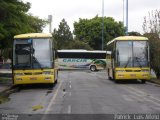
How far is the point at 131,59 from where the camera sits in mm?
36344

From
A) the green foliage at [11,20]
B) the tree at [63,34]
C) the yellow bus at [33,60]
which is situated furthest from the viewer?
the tree at [63,34]

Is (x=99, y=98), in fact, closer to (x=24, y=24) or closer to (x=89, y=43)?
(x=24, y=24)

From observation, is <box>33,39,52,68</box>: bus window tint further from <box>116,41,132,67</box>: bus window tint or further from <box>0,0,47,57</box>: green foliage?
<box>116,41,132,67</box>: bus window tint

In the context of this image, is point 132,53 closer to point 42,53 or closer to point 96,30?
point 42,53

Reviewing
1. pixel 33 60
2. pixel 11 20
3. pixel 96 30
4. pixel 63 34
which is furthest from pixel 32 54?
pixel 63 34

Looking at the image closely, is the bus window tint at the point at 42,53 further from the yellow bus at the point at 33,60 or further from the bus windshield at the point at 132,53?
the bus windshield at the point at 132,53

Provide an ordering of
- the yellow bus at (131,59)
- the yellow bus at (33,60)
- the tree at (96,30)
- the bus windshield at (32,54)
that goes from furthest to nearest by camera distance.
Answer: the tree at (96,30) → the yellow bus at (131,59) → the bus windshield at (32,54) → the yellow bus at (33,60)

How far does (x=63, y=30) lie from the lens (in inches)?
5138

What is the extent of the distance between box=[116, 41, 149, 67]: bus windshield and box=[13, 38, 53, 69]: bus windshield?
6.64 metres

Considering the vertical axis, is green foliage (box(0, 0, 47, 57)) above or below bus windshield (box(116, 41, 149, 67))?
above

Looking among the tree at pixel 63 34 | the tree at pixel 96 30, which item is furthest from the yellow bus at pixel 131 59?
the tree at pixel 63 34

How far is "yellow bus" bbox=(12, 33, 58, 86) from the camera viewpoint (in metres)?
31.0

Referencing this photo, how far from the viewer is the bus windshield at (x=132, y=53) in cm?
3622

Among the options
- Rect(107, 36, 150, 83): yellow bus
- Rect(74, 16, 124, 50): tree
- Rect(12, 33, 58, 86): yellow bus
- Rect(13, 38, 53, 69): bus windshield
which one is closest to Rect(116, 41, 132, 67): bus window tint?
Rect(107, 36, 150, 83): yellow bus
